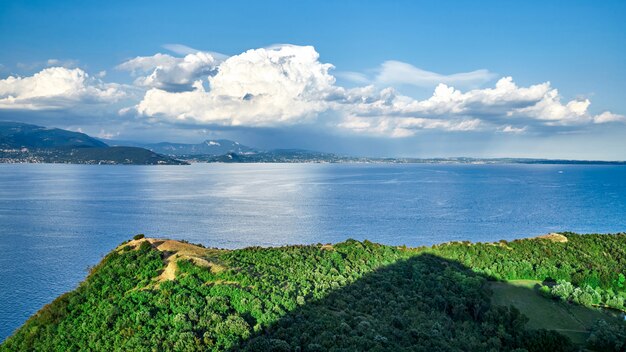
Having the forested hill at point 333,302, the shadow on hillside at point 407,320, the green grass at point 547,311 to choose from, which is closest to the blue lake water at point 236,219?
the forested hill at point 333,302

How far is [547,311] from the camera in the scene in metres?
52.2

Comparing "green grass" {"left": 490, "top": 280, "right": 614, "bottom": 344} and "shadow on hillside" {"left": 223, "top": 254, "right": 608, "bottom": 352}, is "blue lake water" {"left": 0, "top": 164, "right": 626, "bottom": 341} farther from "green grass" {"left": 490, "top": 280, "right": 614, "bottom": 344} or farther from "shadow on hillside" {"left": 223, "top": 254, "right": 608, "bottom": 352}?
"green grass" {"left": 490, "top": 280, "right": 614, "bottom": 344}

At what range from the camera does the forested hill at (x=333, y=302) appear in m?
36.9

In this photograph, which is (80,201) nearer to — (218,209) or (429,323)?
(218,209)

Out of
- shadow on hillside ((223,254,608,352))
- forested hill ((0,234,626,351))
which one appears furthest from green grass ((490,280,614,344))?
shadow on hillside ((223,254,608,352))

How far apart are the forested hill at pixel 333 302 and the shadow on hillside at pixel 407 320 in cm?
13

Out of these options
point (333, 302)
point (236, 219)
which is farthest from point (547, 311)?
point (236, 219)

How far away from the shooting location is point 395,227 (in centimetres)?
10825

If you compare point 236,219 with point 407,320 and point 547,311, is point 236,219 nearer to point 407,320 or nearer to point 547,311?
point 407,320

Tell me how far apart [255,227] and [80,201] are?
71.7m

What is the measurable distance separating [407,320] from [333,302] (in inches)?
297

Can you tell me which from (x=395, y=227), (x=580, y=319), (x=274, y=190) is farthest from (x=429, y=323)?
(x=274, y=190)

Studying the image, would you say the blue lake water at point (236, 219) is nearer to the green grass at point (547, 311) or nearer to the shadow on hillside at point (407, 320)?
the shadow on hillside at point (407, 320)

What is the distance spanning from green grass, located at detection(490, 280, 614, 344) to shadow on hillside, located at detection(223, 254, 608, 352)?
1.71 m
